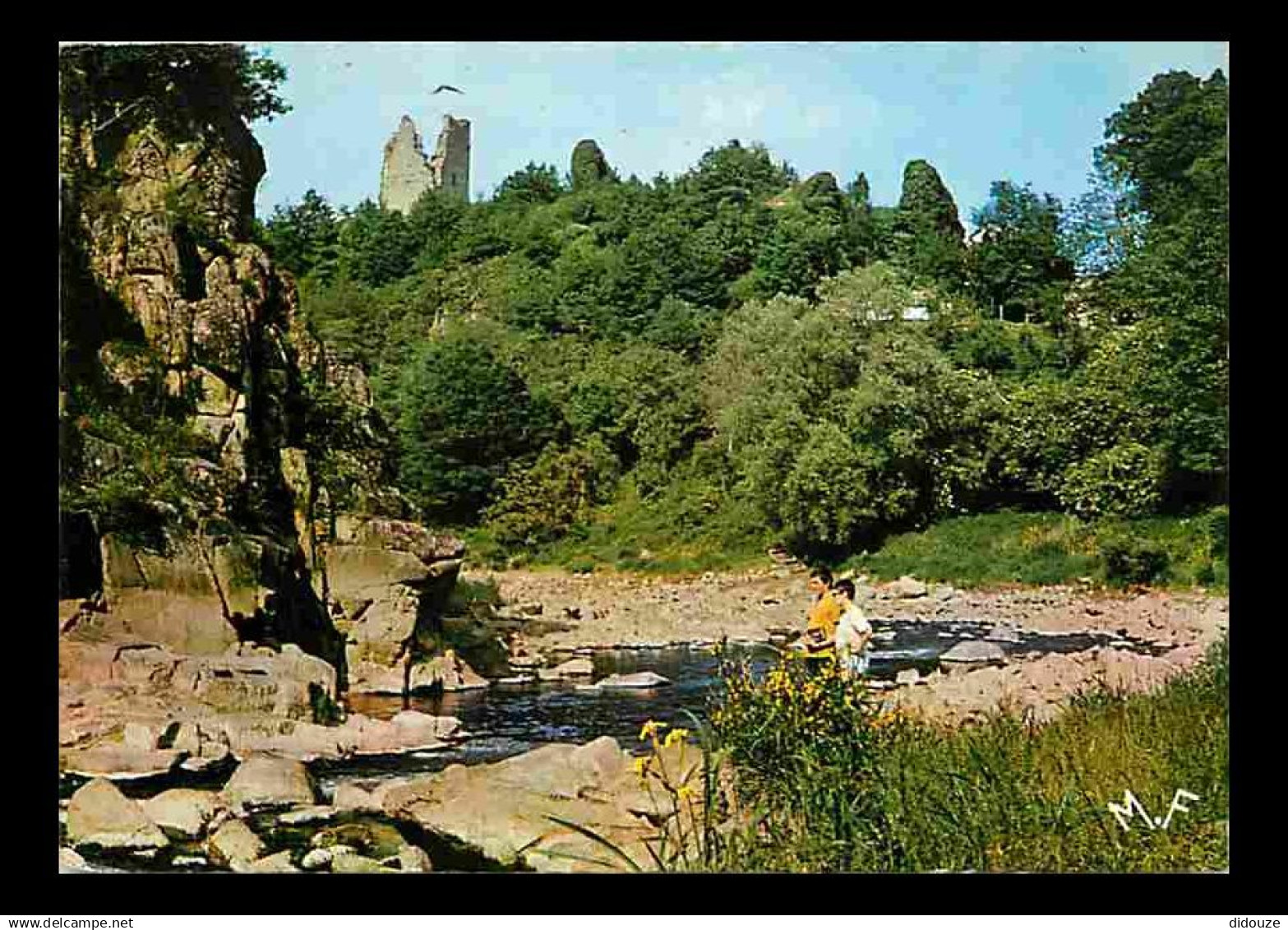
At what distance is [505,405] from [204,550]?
2.01 meters

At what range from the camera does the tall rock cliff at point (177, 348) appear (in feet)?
25.2

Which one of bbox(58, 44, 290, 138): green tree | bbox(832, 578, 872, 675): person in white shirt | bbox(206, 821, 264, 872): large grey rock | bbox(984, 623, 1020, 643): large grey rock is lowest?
bbox(206, 821, 264, 872): large grey rock

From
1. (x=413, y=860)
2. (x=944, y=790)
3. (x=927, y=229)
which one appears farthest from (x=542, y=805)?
(x=927, y=229)

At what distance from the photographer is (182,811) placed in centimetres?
614

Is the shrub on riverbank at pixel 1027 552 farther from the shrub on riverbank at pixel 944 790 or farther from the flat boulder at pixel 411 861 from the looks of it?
the flat boulder at pixel 411 861

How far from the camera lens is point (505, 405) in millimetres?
8938

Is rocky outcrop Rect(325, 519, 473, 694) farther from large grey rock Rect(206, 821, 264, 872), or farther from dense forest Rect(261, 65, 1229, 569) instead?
large grey rock Rect(206, 821, 264, 872)

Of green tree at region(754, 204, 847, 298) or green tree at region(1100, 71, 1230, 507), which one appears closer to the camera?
green tree at region(1100, 71, 1230, 507)

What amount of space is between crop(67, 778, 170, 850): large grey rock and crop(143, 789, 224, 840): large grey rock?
0.07 meters

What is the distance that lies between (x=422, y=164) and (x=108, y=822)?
3720mm

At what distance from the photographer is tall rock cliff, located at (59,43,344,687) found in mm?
7672

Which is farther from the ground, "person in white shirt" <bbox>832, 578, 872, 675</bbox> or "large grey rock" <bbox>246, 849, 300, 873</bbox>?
"person in white shirt" <bbox>832, 578, 872, 675</bbox>

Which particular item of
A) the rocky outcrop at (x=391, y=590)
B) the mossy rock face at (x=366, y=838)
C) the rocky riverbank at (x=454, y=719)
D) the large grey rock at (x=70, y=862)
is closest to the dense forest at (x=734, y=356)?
the rocky outcrop at (x=391, y=590)

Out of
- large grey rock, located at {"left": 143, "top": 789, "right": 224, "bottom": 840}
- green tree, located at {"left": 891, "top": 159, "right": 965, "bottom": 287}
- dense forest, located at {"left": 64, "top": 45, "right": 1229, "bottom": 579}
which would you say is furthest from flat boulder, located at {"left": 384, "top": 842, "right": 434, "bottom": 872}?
green tree, located at {"left": 891, "top": 159, "right": 965, "bottom": 287}
